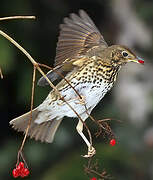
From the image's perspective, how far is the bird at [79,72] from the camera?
2.26m

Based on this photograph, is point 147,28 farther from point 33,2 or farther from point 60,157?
point 60,157

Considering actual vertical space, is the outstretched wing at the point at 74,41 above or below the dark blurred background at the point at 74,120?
above

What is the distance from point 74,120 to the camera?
4.01 metres

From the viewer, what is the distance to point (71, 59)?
233cm

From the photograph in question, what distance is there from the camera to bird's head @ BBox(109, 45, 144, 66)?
7.19ft

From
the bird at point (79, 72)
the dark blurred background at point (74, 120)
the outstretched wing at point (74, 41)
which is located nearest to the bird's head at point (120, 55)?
the bird at point (79, 72)

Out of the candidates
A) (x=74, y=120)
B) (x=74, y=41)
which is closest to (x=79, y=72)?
(x=74, y=41)

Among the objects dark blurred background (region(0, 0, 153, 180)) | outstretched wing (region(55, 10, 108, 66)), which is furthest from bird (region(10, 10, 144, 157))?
dark blurred background (region(0, 0, 153, 180))

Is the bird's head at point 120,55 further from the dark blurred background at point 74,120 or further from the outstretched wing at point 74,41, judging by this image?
the dark blurred background at point 74,120

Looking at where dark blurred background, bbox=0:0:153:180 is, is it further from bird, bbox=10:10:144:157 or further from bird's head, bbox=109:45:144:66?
bird's head, bbox=109:45:144:66

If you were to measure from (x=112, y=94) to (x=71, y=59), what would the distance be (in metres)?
2.04

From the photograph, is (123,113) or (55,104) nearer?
(55,104)

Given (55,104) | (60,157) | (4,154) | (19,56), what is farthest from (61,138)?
(55,104)

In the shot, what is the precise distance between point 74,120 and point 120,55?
182 cm
